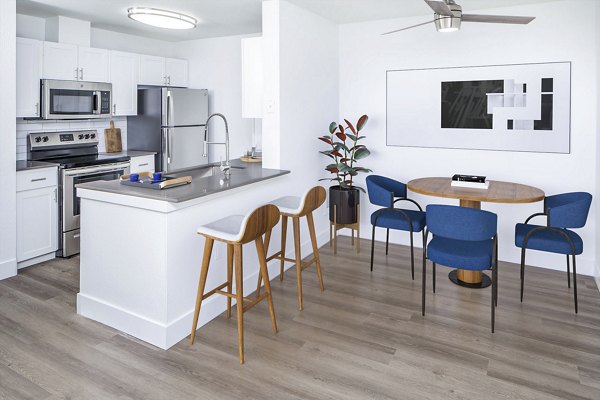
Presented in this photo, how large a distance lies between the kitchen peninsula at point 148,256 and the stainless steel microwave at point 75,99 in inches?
74.3

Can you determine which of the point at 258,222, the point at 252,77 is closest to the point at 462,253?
the point at 258,222

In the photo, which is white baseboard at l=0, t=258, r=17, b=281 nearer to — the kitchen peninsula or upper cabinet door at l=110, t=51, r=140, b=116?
the kitchen peninsula

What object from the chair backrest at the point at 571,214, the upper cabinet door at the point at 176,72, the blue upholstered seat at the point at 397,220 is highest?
the upper cabinet door at the point at 176,72

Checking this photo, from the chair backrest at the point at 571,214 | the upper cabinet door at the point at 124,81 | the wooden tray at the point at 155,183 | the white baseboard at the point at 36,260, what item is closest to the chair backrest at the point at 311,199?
the wooden tray at the point at 155,183

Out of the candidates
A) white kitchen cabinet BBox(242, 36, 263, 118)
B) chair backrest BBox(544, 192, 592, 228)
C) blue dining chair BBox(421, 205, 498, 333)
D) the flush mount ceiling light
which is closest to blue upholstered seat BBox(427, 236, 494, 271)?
blue dining chair BBox(421, 205, 498, 333)

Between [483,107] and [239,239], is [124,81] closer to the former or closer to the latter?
[239,239]

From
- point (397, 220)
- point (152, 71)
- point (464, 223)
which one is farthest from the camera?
point (152, 71)

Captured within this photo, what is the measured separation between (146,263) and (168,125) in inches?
116

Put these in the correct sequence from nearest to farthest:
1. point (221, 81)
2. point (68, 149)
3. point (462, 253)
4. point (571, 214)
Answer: point (462, 253) → point (571, 214) → point (68, 149) → point (221, 81)

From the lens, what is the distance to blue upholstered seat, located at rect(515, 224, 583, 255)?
10.9 feet

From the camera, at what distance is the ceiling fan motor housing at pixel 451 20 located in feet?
9.59

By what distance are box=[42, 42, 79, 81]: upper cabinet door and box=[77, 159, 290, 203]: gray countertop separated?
1.92 metres

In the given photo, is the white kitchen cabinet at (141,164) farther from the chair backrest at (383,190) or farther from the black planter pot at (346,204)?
the chair backrest at (383,190)

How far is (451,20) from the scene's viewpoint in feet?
9.69
